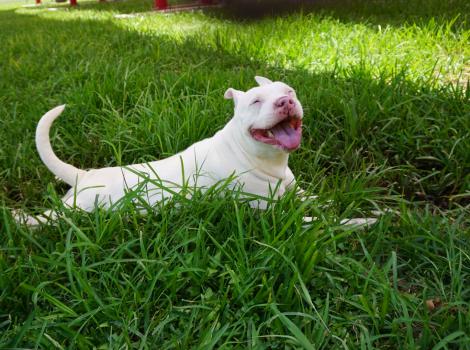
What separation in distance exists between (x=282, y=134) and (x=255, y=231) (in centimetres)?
39

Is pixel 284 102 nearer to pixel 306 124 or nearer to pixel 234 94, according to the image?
pixel 234 94

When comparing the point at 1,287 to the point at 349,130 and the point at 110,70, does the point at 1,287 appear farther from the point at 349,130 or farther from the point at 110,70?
the point at 110,70

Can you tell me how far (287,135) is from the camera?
67.3 inches

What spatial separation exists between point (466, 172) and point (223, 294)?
136 centimetres

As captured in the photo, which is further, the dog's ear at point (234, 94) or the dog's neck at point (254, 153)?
the dog's ear at point (234, 94)

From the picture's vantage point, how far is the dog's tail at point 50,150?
196 centimetres

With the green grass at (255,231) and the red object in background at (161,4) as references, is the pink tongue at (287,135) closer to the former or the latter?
the green grass at (255,231)

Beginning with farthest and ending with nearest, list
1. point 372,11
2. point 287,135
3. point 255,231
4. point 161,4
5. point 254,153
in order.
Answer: point 161,4 < point 372,11 < point 254,153 < point 287,135 < point 255,231

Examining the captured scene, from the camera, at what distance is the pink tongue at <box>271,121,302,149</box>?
5.49 ft

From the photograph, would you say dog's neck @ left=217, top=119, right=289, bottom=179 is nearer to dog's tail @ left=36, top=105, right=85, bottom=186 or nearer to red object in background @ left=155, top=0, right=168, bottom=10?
dog's tail @ left=36, top=105, right=85, bottom=186

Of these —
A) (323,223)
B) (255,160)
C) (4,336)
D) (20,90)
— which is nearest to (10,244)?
(4,336)

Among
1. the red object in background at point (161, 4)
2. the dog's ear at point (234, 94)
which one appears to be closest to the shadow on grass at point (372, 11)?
the red object in background at point (161, 4)

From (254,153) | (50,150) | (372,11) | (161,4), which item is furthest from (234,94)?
(161,4)

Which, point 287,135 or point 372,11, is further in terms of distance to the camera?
point 372,11
